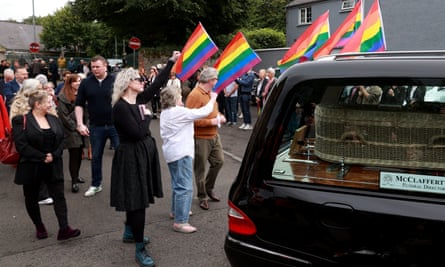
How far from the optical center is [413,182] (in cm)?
222

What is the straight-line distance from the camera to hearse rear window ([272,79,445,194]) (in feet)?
7.38

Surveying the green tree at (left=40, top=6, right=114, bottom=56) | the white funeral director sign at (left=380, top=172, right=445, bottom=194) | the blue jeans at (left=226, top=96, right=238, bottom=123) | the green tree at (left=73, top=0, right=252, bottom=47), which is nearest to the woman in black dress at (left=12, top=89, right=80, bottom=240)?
the white funeral director sign at (left=380, top=172, right=445, bottom=194)

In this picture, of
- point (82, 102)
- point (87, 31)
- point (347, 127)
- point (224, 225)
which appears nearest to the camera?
point (347, 127)

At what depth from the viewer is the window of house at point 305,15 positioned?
1339 inches

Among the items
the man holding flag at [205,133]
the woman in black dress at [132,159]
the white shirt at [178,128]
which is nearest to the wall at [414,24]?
the man holding flag at [205,133]

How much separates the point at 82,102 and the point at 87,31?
58.6 metres

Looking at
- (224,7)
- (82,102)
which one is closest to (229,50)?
(82,102)

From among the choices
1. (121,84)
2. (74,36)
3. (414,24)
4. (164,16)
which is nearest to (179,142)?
(121,84)

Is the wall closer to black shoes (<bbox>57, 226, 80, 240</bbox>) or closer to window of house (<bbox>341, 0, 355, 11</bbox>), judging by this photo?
window of house (<bbox>341, 0, 355, 11</bbox>)

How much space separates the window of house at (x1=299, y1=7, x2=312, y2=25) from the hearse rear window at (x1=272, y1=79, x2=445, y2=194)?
3312 centimetres

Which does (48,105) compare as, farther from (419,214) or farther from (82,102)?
(419,214)

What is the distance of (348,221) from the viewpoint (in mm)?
2275

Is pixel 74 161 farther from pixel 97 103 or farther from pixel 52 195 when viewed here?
pixel 52 195

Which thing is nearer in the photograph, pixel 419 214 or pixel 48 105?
pixel 419 214
